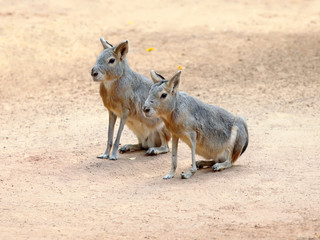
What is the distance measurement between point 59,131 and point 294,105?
4.35m

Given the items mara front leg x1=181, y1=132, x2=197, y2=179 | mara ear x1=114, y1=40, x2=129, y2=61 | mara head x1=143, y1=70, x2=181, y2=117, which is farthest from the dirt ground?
mara ear x1=114, y1=40, x2=129, y2=61

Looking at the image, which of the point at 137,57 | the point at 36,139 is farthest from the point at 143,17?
the point at 36,139

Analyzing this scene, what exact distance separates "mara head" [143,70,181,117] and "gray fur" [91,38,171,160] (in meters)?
1.21

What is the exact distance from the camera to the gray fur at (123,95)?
29.8ft

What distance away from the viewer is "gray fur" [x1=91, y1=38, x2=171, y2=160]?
9.07m

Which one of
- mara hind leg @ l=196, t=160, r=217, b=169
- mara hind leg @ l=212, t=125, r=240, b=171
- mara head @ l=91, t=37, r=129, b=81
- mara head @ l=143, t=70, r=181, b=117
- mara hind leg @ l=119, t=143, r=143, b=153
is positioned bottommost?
mara hind leg @ l=119, t=143, r=143, b=153

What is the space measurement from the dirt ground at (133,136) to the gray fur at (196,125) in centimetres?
28

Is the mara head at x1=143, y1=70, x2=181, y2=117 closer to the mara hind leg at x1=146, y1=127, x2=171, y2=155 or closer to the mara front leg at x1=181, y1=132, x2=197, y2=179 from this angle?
the mara front leg at x1=181, y1=132, x2=197, y2=179

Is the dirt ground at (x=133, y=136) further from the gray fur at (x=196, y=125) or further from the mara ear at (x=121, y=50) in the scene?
the mara ear at (x=121, y=50)

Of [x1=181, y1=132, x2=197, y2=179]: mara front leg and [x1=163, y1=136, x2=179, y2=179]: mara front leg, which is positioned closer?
[x1=181, y1=132, x2=197, y2=179]: mara front leg

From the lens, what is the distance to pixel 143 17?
55.8 feet

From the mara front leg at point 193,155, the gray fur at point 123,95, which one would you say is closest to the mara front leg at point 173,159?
the mara front leg at point 193,155

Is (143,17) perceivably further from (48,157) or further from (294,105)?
(48,157)

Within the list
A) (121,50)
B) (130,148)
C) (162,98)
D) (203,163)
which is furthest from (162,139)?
(162,98)
